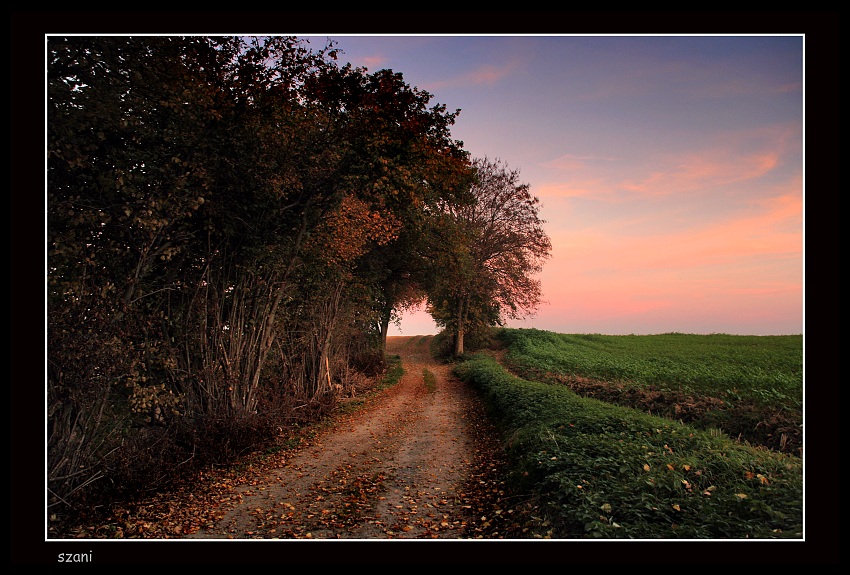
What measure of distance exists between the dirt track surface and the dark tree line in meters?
1.51

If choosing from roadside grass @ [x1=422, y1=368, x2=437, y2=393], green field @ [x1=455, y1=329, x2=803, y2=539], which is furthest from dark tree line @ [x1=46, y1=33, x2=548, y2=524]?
roadside grass @ [x1=422, y1=368, x2=437, y2=393]

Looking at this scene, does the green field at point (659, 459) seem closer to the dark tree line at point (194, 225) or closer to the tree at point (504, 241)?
the dark tree line at point (194, 225)

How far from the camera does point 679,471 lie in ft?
19.4

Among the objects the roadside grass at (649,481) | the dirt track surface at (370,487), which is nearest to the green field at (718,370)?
the roadside grass at (649,481)

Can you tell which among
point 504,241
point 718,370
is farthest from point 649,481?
point 504,241

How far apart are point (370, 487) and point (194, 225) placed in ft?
19.6

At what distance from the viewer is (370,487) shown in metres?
7.44

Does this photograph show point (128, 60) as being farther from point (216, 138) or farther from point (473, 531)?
point (473, 531)

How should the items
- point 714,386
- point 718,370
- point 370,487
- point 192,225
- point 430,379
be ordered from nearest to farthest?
1. point 370,487
2. point 192,225
3. point 714,386
4. point 718,370
5. point 430,379

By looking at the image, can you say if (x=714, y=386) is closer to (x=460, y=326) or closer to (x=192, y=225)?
(x=192, y=225)

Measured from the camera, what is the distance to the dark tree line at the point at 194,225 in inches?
235

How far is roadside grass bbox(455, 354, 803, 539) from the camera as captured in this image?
4.52 m

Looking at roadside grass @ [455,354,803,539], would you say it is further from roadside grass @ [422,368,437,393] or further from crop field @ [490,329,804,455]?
roadside grass @ [422,368,437,393]
